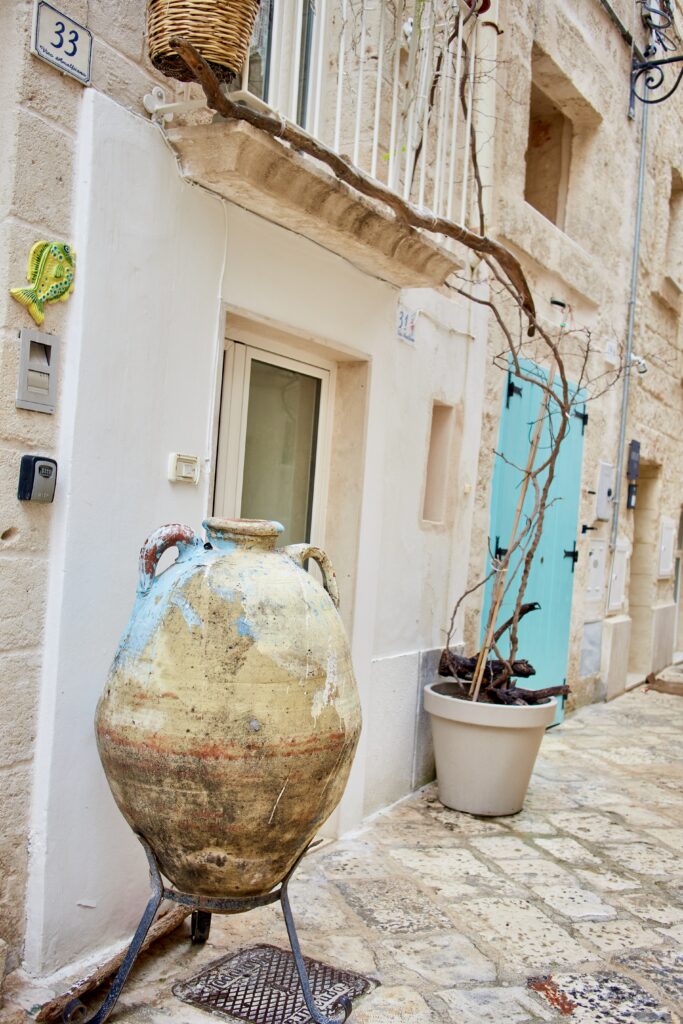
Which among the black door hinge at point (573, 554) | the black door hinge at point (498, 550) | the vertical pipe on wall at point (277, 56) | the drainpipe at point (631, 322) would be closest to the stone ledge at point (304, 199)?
the vertical pipe on wall at point (277, 56)

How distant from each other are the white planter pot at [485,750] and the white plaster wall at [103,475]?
76.0 inches

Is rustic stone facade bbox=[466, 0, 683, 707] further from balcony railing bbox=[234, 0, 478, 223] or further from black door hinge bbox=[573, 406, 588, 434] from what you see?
balcony railing bbox=[234, 0, 478, 223]

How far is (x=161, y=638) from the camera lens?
2.30 meters

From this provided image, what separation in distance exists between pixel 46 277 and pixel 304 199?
105cm

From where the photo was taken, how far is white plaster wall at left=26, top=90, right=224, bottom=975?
266cm

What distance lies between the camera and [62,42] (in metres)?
2.60

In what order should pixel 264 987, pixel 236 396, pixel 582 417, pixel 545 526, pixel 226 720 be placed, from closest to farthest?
pixel 226 720 < pixel 264 987 < pixel 236 396 < pixel 545 526 < pixel 582 417

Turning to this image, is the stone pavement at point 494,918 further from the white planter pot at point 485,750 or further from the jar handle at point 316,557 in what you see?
the jar handle at point 316,557

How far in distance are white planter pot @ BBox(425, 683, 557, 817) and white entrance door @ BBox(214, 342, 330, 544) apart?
3.64ft

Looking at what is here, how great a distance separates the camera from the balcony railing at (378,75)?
3.48 meters

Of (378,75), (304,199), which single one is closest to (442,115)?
(378,75)

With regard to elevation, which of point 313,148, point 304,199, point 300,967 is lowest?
point 300,967

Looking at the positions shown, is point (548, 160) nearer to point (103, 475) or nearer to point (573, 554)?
point (573, 554)

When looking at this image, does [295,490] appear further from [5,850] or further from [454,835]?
[5,850]
